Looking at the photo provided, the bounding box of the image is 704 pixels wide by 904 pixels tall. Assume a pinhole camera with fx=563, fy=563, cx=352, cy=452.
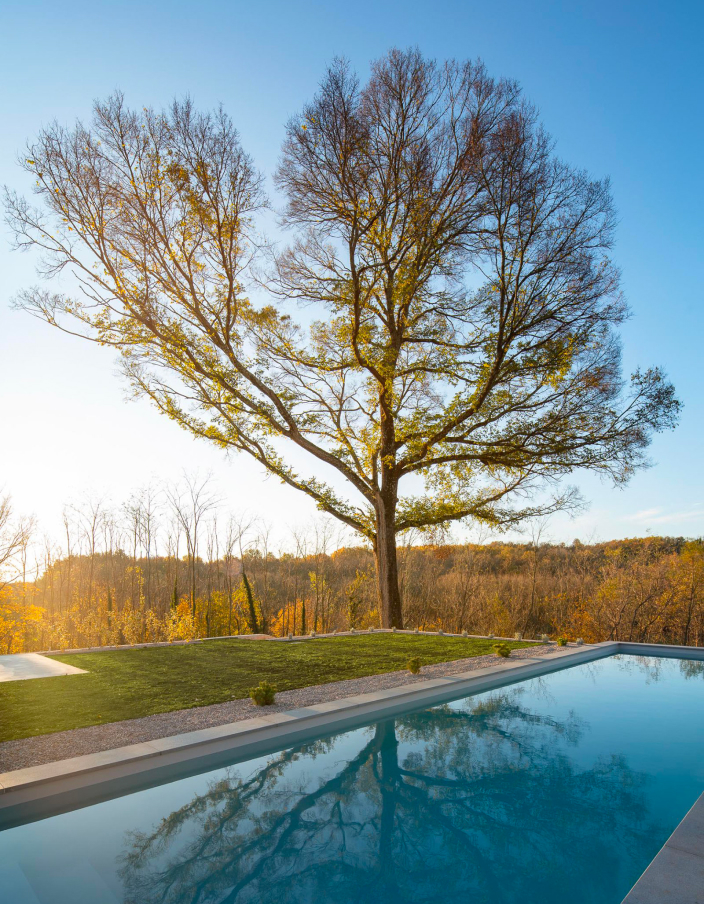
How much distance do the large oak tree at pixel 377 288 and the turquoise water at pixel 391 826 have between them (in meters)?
6.75

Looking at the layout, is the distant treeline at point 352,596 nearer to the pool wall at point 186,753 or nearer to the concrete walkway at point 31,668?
the concrete walkway at point 31,668

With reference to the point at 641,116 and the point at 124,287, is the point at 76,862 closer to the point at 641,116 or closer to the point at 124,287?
the point at 124,287

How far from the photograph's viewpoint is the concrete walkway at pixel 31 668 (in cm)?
617

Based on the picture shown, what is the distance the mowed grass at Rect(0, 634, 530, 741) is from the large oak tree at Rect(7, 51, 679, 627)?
136 inches

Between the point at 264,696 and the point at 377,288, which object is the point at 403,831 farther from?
the point at 377,288

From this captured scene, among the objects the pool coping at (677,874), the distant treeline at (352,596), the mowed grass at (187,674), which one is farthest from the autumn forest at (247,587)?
the pool coping at (677,874)

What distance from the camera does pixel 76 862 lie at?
268 cm

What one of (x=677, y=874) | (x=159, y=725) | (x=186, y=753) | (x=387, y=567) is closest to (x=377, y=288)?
(x=387, y=567)

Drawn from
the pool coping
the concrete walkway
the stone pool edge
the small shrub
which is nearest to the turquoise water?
the stone pool edge

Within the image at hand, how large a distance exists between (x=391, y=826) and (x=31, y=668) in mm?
5311

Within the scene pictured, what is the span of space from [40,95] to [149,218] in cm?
217

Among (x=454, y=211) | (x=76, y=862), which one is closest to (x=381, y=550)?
(x=454, y=211)

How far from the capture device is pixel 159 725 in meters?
4.20

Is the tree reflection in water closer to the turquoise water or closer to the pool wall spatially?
the turquoise water
